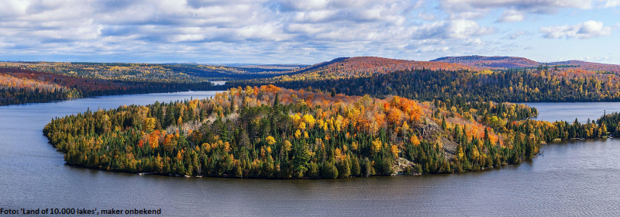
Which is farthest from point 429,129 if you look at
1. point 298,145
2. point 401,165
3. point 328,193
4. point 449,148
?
point 328,193

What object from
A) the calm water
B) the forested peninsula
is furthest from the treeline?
the calm water

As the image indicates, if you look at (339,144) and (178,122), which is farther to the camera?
(178,122)

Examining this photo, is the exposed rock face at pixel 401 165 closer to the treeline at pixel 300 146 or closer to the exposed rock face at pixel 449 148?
the treeline at pixel 300 146

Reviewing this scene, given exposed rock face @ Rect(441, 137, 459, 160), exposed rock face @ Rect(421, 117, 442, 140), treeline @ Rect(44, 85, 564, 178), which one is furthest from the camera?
exposed rock face @ Rect(421, 117, 442, 140)

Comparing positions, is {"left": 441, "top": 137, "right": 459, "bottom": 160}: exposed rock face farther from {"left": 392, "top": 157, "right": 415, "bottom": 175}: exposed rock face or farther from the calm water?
{"left": 392, "top": 157, "right": 415, "bottom": 175}: exposed rock face

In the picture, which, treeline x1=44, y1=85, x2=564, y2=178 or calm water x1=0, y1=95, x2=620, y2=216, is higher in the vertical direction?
treeline x1=44, y1=85, x2=564, y2=178

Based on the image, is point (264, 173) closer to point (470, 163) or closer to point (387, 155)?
point (387, 155)

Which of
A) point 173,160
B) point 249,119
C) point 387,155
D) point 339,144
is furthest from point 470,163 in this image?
point 173,160

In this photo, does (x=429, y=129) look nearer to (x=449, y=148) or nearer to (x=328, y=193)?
(x=449, y=148)
